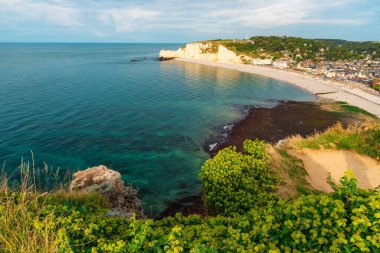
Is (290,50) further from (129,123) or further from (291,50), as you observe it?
(129,123)

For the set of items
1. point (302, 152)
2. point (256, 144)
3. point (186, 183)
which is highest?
point (256, 144)

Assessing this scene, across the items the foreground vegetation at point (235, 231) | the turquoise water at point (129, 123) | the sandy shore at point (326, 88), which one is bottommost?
the turquoise water at point (129, 123)

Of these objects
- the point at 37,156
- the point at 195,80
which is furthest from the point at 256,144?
the point at 195,80

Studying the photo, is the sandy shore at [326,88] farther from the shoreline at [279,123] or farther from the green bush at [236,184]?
the green bush at [236,184]

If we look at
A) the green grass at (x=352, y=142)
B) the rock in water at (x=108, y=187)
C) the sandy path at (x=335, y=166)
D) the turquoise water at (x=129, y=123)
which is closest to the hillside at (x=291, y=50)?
the turquoise water at (x=129, y=123)

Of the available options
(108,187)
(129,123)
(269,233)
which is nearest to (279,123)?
(129,123)

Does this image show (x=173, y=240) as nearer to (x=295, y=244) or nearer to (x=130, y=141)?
(x=295, y=244)
